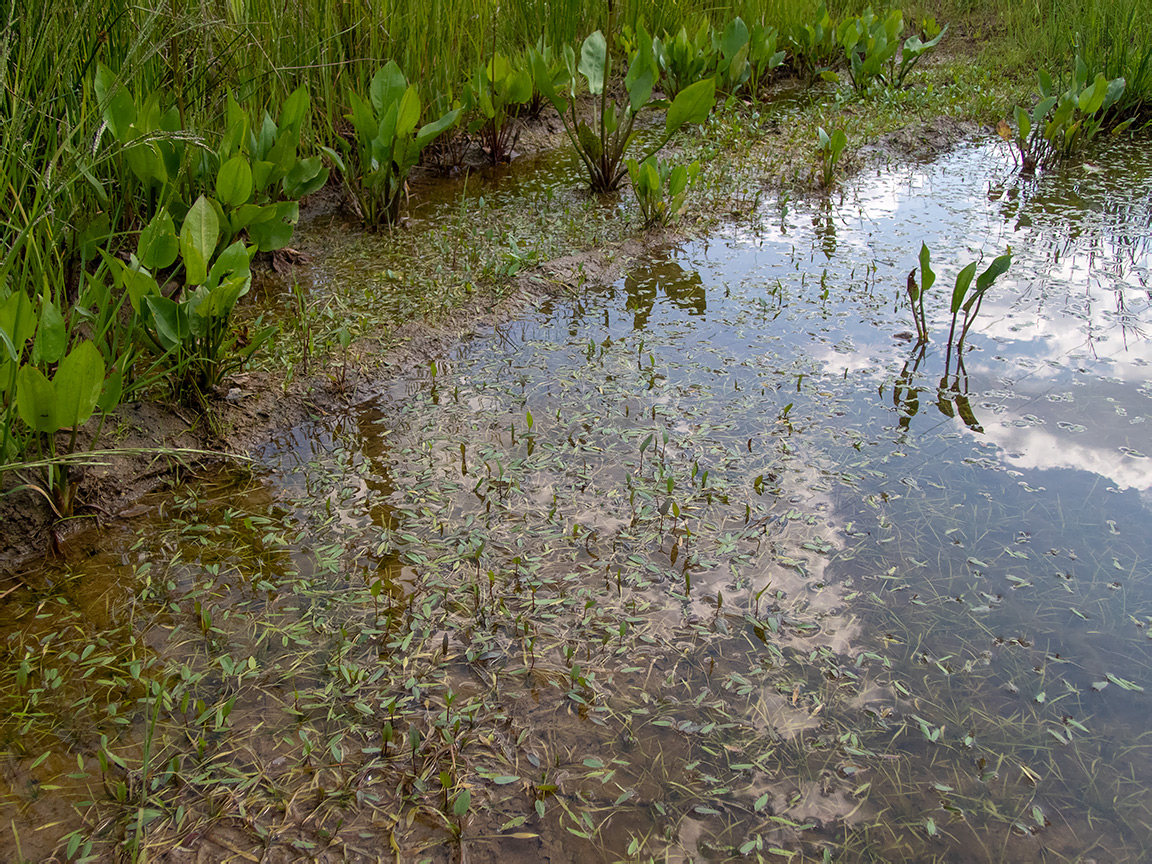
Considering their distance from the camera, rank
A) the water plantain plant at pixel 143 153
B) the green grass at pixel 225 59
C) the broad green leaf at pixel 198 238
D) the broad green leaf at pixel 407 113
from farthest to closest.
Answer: the broad green leaf at pixel 407 113 < the water plantain plant at pixel 143 153 < the broad green leaf at pixel 198 238 < the green grass at pixel 225 59

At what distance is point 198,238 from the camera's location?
6.19 ft

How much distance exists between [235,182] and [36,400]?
1.01 meters

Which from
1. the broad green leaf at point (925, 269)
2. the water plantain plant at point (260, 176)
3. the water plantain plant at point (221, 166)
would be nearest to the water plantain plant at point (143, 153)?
the water plantain plant at point (221, 166)

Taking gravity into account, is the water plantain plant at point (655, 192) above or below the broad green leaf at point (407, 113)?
below

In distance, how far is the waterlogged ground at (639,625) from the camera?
1.09m

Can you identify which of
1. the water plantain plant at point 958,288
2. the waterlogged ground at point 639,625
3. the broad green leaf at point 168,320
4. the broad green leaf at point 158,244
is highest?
the broad green leaf at point 158,244

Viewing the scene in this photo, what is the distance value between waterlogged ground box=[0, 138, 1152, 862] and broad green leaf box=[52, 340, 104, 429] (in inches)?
12.0

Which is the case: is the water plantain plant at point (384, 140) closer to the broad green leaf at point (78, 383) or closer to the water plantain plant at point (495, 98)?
the water plantain plant at point (495, 98)

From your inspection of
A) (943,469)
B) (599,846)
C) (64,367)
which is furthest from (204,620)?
(943,469)

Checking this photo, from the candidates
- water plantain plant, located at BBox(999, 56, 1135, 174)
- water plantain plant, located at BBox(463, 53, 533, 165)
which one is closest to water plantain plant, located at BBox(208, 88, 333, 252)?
water plantain plant, located at BBox(463, 53, 533, 165)

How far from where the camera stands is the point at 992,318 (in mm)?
2449

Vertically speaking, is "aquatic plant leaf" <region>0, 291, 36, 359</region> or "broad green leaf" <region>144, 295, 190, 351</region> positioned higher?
"aquatic plant leaf" <region>0, 291, 36, 359</region>

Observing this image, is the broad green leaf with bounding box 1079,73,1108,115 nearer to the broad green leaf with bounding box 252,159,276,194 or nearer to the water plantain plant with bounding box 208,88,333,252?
A: the water plantain plant with bounding box 208,88,333,252

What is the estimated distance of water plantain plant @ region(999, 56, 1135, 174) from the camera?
3.68 m
